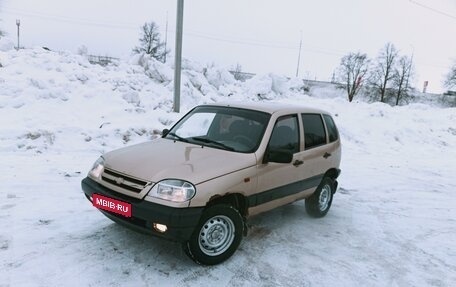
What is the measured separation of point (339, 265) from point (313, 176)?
4.81 ft

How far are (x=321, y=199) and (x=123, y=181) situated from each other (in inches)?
132

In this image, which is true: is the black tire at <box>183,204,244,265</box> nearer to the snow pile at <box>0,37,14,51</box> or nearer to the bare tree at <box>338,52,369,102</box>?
the snow pile at <box>0,37,14,51</box>

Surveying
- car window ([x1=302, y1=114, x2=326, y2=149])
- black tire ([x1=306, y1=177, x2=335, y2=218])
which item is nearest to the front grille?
car window ([x1=302, y1=114, x2=326, y2=149])

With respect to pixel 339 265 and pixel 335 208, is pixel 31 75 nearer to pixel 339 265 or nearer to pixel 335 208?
pixel 335 208

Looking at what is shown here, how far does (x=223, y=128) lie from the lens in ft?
17.3

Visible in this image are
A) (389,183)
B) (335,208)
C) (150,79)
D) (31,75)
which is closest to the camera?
(335,208)

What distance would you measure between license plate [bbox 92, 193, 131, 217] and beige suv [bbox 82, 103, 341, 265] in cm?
1

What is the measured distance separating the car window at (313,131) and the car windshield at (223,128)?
82 cm

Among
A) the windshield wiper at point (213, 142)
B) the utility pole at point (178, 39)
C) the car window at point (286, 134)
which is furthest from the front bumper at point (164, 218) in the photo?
the utility pole at point (178, 39)

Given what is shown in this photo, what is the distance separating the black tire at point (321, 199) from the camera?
616 cm

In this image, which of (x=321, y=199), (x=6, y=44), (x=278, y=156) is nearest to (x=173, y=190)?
(x=278, y=156)

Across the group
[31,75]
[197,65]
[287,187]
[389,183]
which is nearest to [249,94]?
[197,65]

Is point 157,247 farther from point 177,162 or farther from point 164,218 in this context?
point 177,162

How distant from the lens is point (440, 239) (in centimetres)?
589
